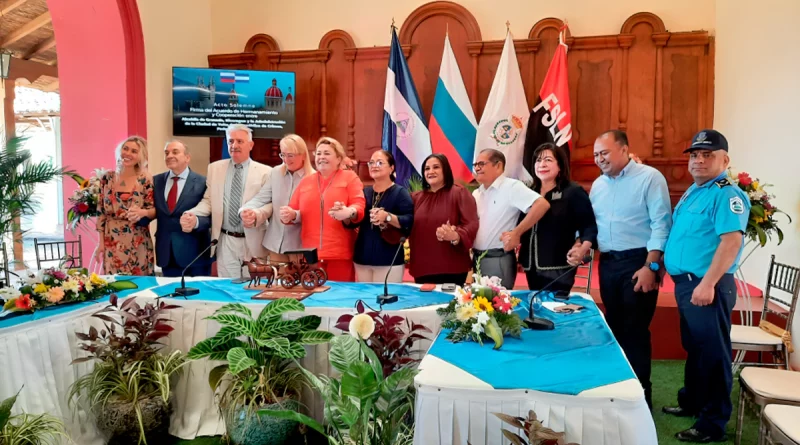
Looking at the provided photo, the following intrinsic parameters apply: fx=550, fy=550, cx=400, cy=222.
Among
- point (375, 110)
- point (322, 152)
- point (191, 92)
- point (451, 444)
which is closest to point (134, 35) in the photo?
point (191, 92)

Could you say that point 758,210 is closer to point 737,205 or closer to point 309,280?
point 737,205

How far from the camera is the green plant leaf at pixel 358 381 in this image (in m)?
1.64

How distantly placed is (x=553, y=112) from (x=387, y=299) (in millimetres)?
3766

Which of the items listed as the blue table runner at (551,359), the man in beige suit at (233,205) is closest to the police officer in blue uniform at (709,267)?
the blue table runner at (551,359)

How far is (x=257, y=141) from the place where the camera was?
6301 millimetres

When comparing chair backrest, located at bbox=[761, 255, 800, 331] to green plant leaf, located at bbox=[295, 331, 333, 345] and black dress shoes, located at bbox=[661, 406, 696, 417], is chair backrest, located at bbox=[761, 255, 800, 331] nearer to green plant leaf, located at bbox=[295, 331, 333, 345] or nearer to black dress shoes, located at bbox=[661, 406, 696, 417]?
black dress shoes, located at bbox=[661, 406, 696, 417]

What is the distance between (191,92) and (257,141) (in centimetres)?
94

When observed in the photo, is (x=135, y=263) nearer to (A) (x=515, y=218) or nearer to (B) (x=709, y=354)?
(A) (x=515, y=218)

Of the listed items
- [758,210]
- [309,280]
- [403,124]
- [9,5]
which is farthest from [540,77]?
[9,5]

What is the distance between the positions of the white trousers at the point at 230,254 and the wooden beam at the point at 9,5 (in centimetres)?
619

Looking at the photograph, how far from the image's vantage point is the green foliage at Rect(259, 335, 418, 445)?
1653 millimetres

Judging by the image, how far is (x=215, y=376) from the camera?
2363mm

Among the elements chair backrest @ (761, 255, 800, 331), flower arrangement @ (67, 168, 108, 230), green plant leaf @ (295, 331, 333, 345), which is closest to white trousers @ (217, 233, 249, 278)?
flower arrangement @ (67, 168, 108, 230)

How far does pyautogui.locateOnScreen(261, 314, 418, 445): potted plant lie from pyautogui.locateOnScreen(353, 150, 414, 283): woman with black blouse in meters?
1.29
